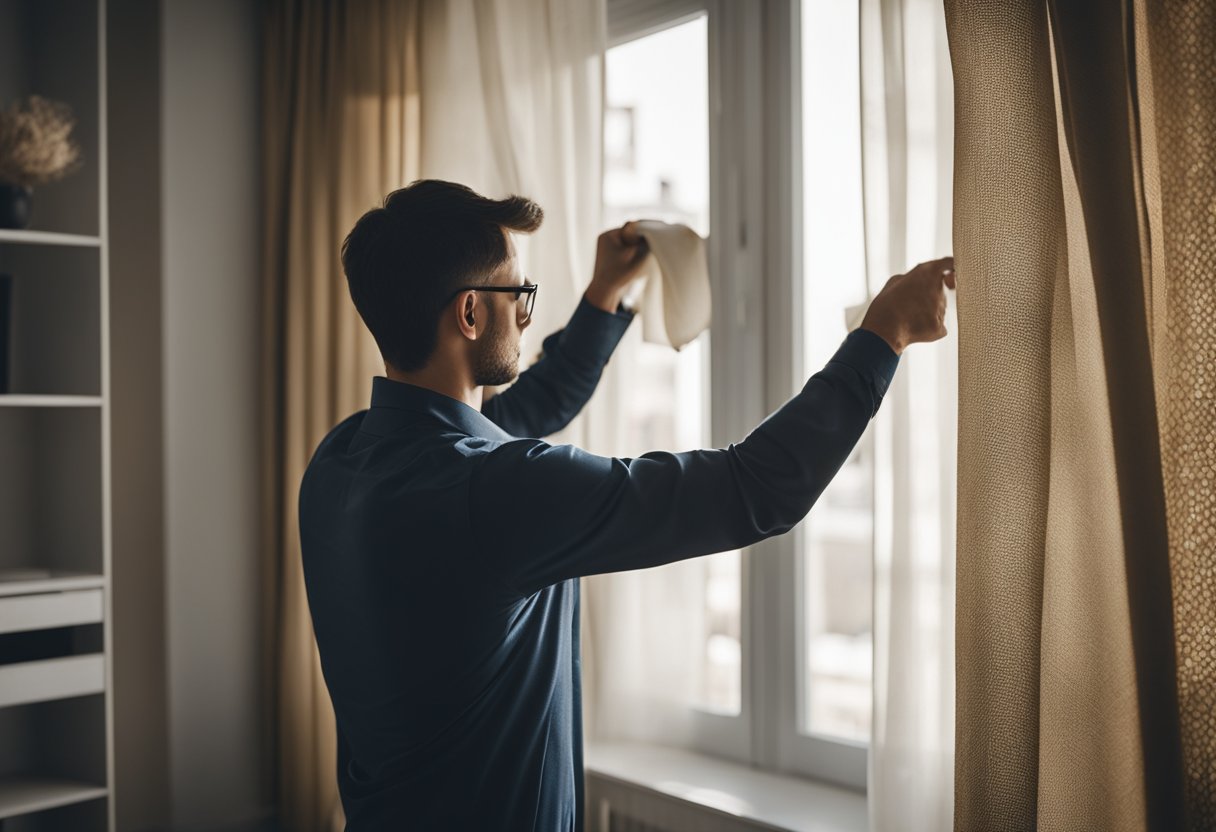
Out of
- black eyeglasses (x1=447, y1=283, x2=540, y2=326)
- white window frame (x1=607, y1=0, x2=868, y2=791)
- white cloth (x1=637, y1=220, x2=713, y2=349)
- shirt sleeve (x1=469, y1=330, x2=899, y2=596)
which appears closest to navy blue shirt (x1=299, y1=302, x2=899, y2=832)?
shirt sleeve (x1=469, y1=330, x2=899, y2=596)

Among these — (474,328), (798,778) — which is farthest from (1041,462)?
(798,778)

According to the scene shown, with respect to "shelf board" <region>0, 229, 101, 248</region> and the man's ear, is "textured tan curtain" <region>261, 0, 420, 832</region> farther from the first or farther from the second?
the man's ear

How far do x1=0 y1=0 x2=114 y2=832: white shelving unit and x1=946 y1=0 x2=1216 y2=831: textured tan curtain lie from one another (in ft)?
6.33

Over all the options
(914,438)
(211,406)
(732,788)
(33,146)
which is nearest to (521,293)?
(914,438)

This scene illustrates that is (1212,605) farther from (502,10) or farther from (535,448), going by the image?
(502,10)

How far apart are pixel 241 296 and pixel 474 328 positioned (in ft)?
5.59

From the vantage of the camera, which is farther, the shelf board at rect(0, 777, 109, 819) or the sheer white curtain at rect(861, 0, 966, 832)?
the shelf board at rect(0, 777, 109, 819)

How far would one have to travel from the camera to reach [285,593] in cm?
269

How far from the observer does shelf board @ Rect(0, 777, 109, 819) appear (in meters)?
2.25

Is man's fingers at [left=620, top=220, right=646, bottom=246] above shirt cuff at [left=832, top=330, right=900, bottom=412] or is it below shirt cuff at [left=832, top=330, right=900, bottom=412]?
above

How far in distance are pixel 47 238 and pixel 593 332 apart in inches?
54.1

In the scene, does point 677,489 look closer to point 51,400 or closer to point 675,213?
point 675,213

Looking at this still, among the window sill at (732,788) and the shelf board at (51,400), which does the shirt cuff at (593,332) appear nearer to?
the window sill at (732,788)

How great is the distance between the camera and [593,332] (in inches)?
67.7
